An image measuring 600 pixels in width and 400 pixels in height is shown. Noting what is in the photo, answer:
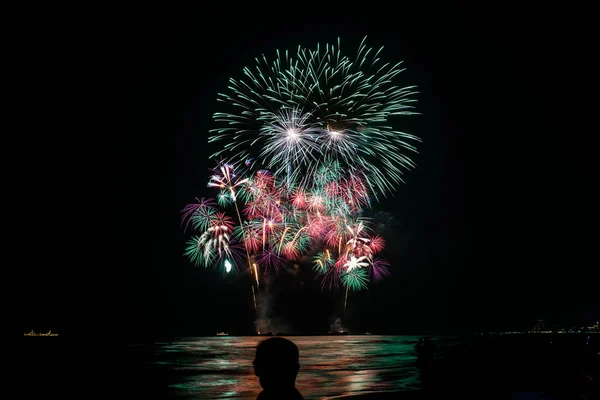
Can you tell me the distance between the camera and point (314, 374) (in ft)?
78.2

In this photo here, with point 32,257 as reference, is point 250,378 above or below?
below

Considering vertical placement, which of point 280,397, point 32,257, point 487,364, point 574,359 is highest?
point 32,257

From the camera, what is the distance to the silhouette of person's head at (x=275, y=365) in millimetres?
3631

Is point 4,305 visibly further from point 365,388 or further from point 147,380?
point 365,388

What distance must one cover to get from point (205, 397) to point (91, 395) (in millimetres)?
4101

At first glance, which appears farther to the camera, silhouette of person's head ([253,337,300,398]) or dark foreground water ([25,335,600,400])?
dark foreground water ([25,335,600,400])

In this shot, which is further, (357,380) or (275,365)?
(357,380)

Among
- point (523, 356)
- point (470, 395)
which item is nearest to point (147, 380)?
point (470, 395)

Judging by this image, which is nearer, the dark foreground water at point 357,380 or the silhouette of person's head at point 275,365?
the silhouette of person's head at point 275,365

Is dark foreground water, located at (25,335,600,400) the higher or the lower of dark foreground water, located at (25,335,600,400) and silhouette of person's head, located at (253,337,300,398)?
the lower

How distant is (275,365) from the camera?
3.63 meters

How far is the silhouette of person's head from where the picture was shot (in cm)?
363

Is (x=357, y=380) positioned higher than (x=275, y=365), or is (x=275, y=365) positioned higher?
(x=275, y=365)

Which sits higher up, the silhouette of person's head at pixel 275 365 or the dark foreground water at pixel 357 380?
the silhouette of person's head at pixel 275 365
